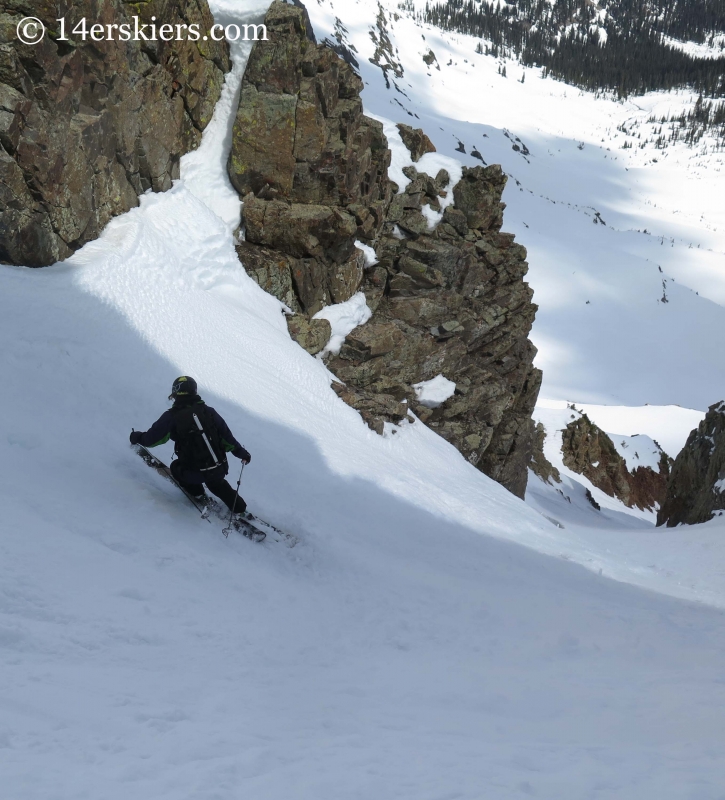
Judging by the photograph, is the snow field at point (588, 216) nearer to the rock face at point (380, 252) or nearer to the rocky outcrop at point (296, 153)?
the rock face at point (380, 252)

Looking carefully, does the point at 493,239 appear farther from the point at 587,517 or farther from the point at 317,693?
the point at 317,693

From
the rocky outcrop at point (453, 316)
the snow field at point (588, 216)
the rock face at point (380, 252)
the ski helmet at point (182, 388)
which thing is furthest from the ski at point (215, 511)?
the snow field at point (588, 216)

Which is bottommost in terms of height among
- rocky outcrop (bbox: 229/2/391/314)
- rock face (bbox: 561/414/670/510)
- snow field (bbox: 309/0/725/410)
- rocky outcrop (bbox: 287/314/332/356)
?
rocky outcrop (bbox: 287/314/332/356)

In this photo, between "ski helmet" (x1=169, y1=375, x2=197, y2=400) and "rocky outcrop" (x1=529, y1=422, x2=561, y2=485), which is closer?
"ski helmet" (x1=169, y1=375, x2=197, y2=400)

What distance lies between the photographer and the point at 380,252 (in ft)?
62.4

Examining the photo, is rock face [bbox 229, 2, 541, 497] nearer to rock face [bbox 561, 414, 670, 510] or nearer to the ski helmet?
the ski helmet

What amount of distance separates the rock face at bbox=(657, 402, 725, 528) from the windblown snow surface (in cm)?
358

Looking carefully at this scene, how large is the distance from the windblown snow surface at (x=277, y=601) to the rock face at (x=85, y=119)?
716mm

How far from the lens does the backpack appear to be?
22.1 ft

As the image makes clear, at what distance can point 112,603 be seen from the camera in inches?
186

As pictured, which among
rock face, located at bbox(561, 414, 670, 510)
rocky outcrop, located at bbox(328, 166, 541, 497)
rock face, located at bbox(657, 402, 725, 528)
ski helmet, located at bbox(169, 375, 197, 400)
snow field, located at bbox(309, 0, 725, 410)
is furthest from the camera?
snow field, located at bbox(309, 0, 725, 410)

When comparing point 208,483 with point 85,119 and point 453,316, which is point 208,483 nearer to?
point 85,119

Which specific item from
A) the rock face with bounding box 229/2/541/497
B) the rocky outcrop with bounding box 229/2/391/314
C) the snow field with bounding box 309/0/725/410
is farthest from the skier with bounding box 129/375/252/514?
the snow field with bounding box 309/0/725/410

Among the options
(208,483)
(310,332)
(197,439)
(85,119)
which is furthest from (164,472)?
(310,332)
